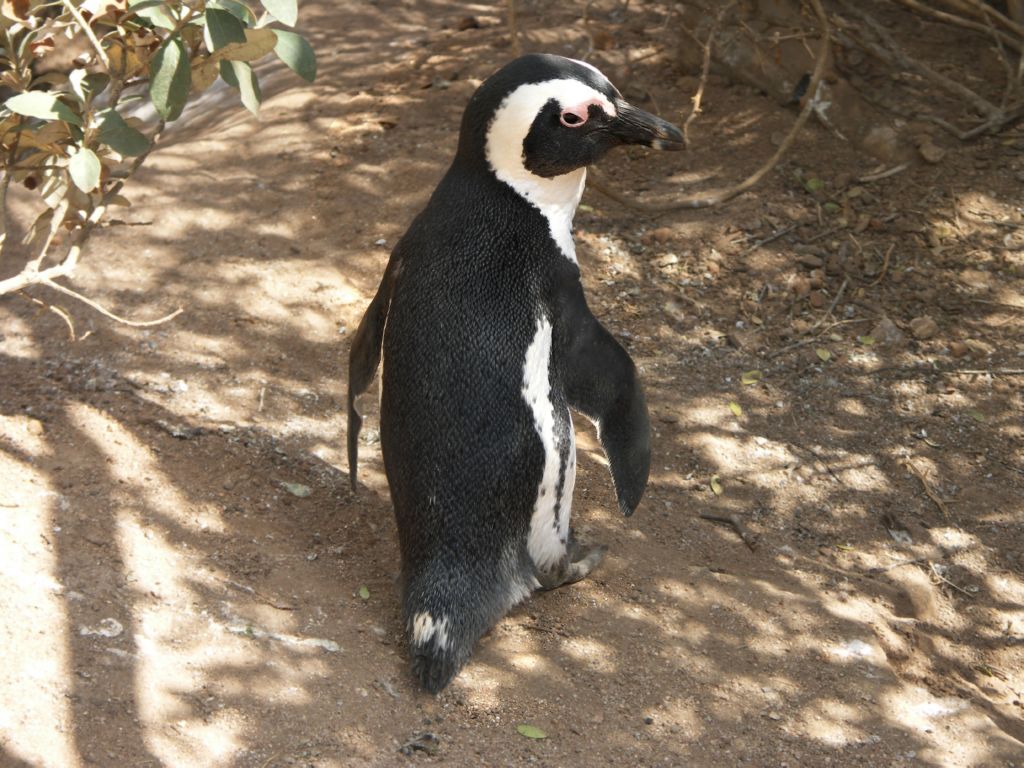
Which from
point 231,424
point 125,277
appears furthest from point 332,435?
point 125,277

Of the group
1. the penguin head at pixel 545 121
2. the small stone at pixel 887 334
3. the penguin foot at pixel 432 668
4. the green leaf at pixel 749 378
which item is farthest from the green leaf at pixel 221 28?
the small stone at pixel 887 334

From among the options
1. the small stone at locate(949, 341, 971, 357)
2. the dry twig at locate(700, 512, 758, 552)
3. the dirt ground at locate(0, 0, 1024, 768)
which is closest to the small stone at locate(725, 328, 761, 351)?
the dirt ground at locate(0, 0, 1024, 768)

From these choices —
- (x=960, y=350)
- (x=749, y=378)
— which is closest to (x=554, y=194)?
(x=749, y=378)

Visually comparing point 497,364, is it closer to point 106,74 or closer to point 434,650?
point 434,650

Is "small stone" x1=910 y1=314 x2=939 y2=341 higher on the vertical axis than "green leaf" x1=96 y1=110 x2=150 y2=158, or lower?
lower

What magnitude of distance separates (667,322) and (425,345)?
4.94 feet

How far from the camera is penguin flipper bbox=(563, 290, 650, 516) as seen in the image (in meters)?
2.55

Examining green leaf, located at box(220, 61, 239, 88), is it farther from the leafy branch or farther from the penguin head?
the penguin head

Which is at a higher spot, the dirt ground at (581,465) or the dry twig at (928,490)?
the dirt ground at (581,465)

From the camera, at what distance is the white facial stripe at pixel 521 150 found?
237cm

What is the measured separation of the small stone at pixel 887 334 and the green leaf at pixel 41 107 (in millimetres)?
2496

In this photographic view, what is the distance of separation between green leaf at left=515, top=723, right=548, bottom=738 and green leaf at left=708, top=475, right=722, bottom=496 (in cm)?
112

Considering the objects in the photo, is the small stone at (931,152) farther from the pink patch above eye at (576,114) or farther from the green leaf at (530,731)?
the green leaf at (530,731)

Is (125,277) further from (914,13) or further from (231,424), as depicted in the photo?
(914,13)
